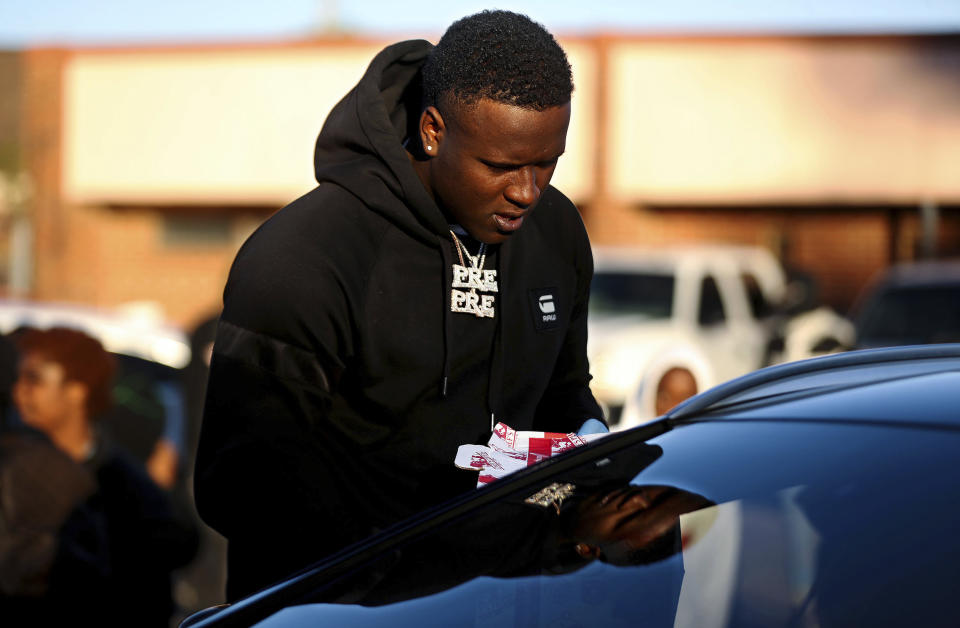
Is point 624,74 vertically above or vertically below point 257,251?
above

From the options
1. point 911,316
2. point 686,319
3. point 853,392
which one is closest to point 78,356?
point 853,392

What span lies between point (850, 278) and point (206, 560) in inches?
613

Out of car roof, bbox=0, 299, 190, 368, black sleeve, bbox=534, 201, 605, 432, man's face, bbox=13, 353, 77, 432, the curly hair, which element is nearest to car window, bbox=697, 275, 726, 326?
car roof, bbox=0, 299, 190, 368

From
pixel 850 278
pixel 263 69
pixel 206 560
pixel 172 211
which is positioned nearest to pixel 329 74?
pixel 263 69

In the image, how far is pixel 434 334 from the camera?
2.33 meters

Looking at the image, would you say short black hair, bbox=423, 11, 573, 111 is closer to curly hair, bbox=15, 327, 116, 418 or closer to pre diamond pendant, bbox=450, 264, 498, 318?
pre diamond pendant, bbox=450, 264, 498, 318

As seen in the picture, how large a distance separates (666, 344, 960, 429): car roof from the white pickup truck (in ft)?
20.5

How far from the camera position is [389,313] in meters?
2.29

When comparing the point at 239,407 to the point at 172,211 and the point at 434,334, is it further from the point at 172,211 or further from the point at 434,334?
the point at 172,211

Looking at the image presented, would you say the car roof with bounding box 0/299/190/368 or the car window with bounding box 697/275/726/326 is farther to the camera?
the car window with bounding box 697/275/726/326

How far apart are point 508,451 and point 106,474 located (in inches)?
95.1

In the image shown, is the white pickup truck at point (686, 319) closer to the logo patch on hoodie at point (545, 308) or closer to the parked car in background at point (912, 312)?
the parked car in background at point (912, 312)

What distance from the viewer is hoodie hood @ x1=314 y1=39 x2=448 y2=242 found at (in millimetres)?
2320

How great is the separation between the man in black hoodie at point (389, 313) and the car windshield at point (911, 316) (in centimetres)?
606
